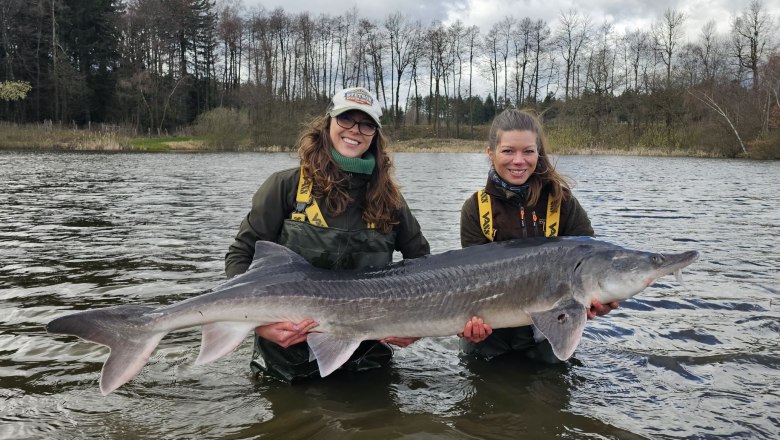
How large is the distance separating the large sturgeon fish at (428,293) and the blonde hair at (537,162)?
0.71 meters

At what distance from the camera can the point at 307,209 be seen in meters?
4.23

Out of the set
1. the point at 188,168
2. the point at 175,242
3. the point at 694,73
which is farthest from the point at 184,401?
the point at 694,73

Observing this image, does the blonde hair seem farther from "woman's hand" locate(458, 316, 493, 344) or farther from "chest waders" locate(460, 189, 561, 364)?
"woman's hand" locate(458, 316, 493, 344)

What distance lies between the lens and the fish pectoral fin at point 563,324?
3.52m

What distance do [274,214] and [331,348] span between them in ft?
3.85

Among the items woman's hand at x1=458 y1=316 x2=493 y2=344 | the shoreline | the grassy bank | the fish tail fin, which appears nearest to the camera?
the fish tail fin

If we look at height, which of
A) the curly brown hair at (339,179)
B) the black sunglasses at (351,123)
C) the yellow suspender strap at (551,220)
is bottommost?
the yellow suspender strap at (551,220)

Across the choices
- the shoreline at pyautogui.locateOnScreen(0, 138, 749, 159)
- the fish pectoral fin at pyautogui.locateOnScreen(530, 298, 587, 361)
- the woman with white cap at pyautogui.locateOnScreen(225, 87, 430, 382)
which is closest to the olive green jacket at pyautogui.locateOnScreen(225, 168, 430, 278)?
the woman with white cap at pyautogui.locateOnScreen(225, 87, 430, 382)

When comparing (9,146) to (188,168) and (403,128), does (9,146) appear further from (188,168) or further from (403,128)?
(403,128)

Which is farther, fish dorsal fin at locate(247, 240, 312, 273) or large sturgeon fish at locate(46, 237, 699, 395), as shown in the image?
fish dorsal fin at locate(247, 240, 312, 273)

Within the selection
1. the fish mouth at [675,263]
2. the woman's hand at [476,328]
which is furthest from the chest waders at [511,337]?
the fish mouth at [675,263]

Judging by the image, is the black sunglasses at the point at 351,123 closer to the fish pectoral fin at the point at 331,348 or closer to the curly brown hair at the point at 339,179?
the curly brown hair at the point at 339,179

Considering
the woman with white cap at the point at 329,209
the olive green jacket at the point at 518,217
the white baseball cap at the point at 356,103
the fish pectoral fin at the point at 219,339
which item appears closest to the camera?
the fish pectoral fin at the point at 219,339

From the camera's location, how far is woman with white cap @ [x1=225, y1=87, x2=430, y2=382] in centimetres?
416
